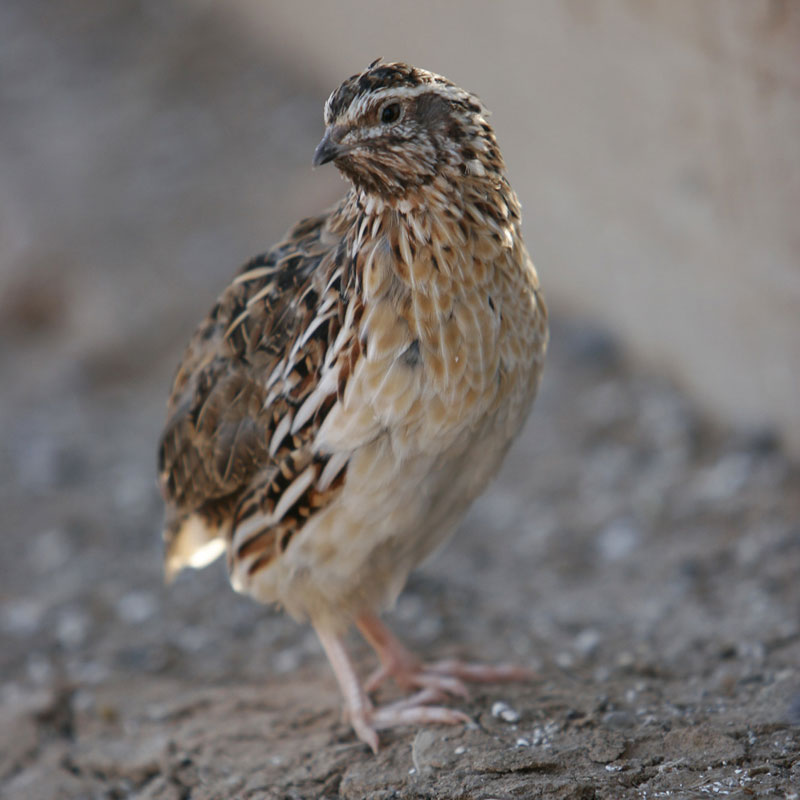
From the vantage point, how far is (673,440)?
6.31m

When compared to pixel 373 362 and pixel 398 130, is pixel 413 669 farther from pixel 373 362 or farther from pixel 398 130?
pixel 398 130

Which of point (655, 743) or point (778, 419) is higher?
point (778, 419)

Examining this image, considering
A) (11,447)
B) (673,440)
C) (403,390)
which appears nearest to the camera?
(403,390)

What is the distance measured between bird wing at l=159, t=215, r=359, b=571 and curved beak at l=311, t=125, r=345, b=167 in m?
0.43

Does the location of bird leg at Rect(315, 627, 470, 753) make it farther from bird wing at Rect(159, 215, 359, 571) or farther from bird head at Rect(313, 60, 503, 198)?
bird head at Rect(313, 60, 503, 198)

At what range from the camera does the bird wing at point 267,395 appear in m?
3.48

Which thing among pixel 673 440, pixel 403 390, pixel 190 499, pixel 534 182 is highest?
pixel 534 182

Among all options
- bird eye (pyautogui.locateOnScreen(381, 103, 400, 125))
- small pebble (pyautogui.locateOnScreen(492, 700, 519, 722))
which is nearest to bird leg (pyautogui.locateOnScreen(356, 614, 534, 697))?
small pebble (pyautogui.locateOnScreen(492, 700, 519, 722))

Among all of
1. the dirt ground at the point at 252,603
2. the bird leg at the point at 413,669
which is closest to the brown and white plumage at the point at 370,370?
the bird leg at the point at 413,669

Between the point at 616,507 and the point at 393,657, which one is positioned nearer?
the point at 393,657

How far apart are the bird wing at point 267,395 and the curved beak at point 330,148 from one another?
16.9 inches

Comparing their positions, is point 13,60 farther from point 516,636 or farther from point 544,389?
point 516,636

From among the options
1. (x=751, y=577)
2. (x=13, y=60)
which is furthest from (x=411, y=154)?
(x=13, y=60)

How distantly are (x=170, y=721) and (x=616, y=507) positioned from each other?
9.52 ft
